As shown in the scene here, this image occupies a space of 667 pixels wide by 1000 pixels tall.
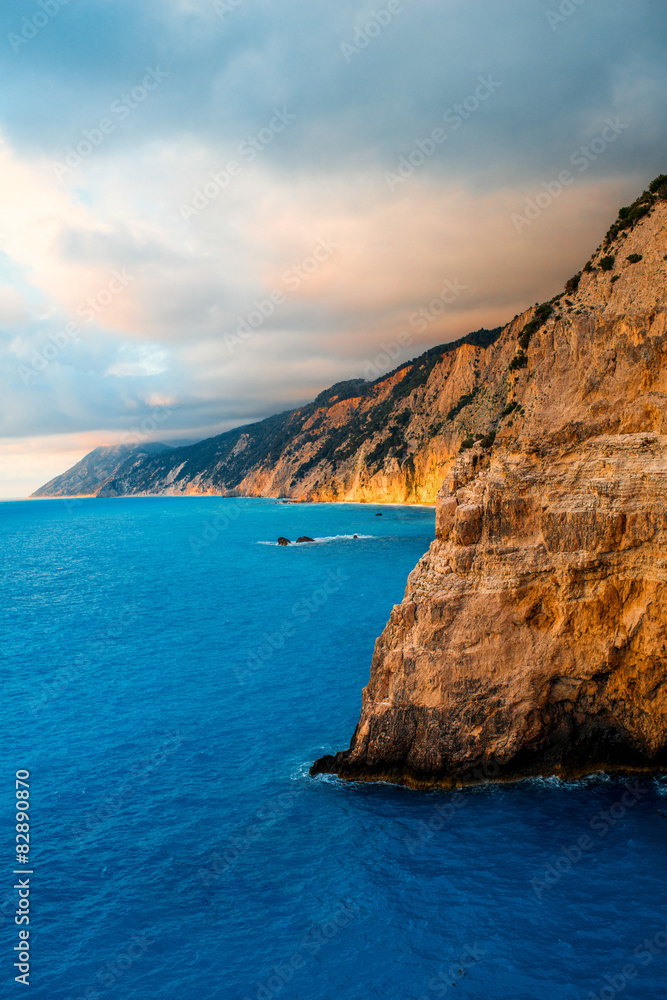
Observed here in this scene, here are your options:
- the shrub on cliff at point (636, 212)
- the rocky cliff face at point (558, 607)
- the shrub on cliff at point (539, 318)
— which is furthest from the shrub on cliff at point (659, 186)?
the shrub on cliff at point (539, 318)

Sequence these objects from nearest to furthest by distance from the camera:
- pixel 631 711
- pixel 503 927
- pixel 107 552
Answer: pixel 503 927
pixel 631 711
pixel 107 552

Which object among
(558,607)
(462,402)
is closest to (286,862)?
(558,607)

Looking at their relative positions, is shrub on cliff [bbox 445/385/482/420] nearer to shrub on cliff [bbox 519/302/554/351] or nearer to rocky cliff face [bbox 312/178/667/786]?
shrub on cliff [bbox 519/302/554/351]

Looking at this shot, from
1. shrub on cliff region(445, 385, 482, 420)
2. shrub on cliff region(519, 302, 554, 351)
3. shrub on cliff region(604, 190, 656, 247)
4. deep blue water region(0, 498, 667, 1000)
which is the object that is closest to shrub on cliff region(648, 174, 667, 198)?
shrub on cliff region(604, 190, 656, 247)

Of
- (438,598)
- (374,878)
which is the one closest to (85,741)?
(374,878)

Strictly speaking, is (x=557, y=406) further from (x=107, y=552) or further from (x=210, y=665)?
(x=107, y=552)

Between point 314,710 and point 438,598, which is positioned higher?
point 438,598
